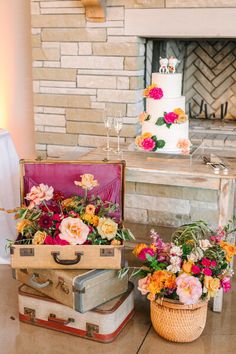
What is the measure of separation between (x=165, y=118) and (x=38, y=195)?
2.57ft

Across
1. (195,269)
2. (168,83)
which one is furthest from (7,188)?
(195,269)

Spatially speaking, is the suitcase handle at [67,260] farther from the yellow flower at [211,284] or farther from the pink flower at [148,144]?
the pink flower at [148,144]

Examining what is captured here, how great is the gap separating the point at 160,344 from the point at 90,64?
6.43 feet

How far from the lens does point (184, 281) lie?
82.7 inches

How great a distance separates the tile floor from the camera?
2.16 metres

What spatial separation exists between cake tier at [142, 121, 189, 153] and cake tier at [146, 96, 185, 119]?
0.05m

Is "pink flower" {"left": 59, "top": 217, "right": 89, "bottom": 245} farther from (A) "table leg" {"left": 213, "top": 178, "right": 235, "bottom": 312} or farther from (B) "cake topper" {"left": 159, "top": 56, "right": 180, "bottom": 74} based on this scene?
(B) "cake topper" {"left": 159, "top": 56, "right": 180, "bottom": 74}

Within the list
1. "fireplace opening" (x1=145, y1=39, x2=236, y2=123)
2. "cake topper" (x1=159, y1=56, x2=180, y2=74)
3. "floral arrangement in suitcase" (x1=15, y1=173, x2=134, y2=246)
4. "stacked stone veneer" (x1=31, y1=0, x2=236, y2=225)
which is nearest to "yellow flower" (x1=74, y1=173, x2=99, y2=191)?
"floral arrangement in suitcase" (x1=15, y1=173, x2=134, y2=246)

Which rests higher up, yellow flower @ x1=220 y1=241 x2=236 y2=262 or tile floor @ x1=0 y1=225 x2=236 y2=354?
yellow flower @ x1=220 y1=241 x2=236 y2=262

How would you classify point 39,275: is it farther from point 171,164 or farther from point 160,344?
point 171,164

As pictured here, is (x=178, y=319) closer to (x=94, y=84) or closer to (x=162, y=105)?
(x=162, y=105)

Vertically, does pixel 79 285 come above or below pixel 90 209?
below

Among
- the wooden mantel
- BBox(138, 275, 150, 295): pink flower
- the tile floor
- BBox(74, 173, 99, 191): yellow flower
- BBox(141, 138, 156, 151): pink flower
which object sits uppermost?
the wooden mantel

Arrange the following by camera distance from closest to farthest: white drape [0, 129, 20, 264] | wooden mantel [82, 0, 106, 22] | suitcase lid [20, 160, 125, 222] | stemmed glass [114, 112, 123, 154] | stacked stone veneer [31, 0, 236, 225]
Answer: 1. suitcase lid [20, 160, 125, 222]
2. stemmed glass [114, 112, 123, 154]
3. white drape [0, 129, 20, 264]
4. wooden mantel [82, 0, 106, 22]
5. stacked stone veneer [31, 0, 236, 225]
